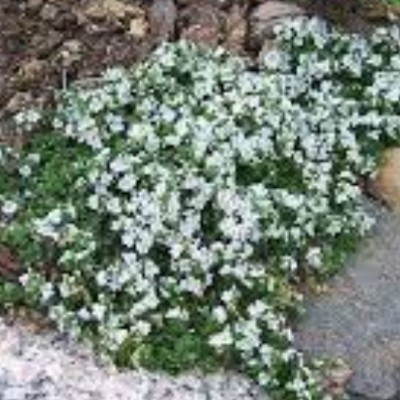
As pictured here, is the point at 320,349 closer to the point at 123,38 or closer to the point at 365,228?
the point at 365,228

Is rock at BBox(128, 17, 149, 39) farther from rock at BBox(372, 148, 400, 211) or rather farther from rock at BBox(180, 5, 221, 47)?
rock at BBox(372, 148, 400, 211)

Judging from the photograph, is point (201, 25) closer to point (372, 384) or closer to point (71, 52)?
point (71, 52)

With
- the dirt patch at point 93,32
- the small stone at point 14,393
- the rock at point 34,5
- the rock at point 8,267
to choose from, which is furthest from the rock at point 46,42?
the small stone at point 14,393

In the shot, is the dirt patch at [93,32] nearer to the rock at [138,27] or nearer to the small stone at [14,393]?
the rock at [138,27]

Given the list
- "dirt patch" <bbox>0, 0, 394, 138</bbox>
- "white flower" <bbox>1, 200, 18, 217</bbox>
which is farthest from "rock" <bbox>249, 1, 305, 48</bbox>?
"white flower" <bbox>1, 200, 18, 217</bbox>

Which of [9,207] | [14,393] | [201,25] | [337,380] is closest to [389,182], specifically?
[337,380]

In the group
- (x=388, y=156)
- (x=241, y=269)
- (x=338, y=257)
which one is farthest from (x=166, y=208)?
(x=388, y=156)
